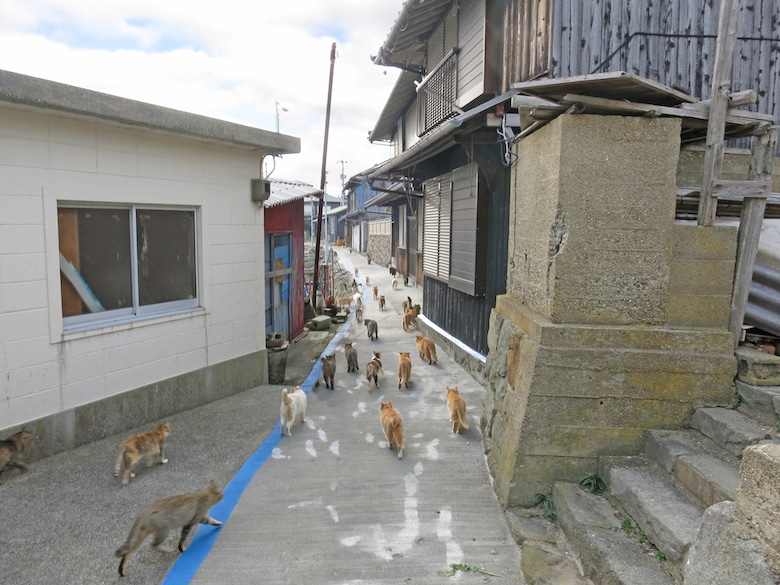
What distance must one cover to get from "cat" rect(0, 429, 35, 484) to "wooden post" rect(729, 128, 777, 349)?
593 cm

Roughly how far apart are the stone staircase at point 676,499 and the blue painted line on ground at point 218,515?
2.56 meters

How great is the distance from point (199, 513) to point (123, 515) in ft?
2.56

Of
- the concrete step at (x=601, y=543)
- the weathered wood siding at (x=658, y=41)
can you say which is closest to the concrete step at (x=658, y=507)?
the concrete step at (x=601, y=543)

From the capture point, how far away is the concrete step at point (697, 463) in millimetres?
2838

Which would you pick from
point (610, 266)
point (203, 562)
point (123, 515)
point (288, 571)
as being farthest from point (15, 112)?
point (610, 266)

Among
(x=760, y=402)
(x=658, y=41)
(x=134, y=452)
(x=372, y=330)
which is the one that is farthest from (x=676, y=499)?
(x=372, y=330)

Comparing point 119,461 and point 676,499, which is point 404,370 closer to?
point 119,461

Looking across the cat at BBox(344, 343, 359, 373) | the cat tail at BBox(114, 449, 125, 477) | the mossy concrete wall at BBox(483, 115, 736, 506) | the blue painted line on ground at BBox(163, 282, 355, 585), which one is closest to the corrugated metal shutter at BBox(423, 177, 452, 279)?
the cat at BBox(344, 343, 359, 373)

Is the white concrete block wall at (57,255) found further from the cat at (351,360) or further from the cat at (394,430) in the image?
the cat at (394,430)

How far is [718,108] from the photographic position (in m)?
3.70

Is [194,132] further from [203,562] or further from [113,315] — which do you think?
[203,562]

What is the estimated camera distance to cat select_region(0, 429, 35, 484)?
4.26 m

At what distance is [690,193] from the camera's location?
382 centimetres

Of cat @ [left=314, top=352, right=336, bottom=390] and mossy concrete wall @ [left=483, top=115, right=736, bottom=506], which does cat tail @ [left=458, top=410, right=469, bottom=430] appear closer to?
mossy concrete wall @ [left=483, top=115, right=736, bottom=506]
